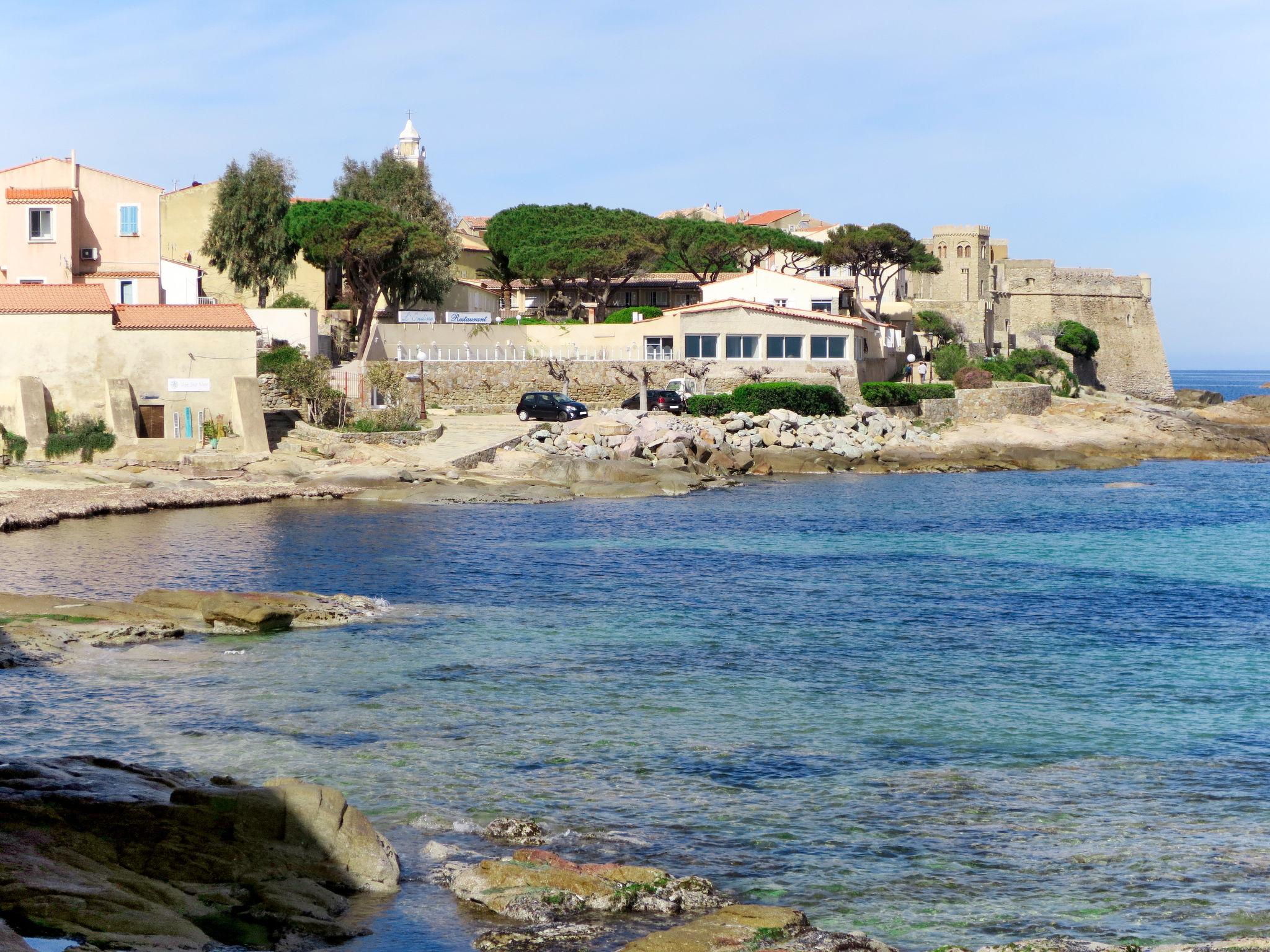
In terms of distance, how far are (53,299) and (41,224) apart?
7.67m

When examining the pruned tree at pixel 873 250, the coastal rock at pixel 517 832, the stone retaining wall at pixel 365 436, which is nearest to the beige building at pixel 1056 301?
the pruned tree at pixel 873 250

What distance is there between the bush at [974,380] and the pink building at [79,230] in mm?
41841

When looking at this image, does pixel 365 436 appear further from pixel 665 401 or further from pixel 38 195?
pixel 38 195

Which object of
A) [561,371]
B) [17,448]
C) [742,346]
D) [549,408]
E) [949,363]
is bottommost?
[17,448]

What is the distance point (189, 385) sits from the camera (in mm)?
46125

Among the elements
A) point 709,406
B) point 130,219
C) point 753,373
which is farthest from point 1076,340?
point 130,219

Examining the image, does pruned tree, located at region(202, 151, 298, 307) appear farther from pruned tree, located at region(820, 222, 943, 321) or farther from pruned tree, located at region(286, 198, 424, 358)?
pruned tree, located at region(820, 222, 943, 321)

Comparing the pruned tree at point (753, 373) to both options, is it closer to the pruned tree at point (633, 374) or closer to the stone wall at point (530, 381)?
the stone wall at point (530, 381)

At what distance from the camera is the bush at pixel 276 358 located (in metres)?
51.4

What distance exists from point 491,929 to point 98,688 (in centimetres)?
1013

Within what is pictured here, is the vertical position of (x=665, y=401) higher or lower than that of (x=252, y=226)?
lower

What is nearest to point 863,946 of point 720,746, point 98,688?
point 720,746

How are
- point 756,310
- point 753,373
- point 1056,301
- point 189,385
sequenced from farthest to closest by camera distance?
point 1056,301 → point 756,310 → point 753,373 → point 189,385

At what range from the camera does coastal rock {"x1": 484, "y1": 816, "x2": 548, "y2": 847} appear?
13.0 meters
